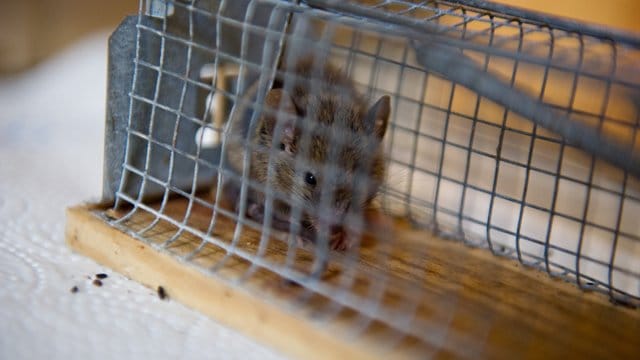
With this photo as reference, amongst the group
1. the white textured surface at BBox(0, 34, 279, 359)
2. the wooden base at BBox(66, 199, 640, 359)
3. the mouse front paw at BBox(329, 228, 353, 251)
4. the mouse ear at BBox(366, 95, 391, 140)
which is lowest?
the white textured surface at BBox(0, 34, 279, 359)

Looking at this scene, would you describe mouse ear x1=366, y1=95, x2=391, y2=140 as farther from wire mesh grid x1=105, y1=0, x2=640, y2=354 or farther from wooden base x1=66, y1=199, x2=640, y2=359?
wooden base x1=66, y1=199, x2=640, y2=359

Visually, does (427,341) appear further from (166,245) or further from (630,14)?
(630,14)

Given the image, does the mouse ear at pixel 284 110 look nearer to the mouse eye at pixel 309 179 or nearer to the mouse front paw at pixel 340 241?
the mouse eye at pixel 309 179

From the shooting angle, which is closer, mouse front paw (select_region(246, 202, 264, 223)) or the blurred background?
mouse front paw (select_region(246, 202, 264, 223))

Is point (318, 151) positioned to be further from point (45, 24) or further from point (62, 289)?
point (45, 24)

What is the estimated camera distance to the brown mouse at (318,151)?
1.76 metres

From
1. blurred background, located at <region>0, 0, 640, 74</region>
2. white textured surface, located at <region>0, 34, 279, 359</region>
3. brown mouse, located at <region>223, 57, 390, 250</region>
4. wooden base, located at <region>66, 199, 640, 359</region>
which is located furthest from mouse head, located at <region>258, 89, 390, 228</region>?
blurred background, located at <region>0, 0, 640, 74</region>

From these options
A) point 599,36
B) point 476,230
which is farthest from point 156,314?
point 476,230

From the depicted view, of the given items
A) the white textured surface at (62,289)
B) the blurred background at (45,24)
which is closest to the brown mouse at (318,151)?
the white textured surface at (62,289)

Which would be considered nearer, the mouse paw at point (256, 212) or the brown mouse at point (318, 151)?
the brown mouse at point (318, 151)

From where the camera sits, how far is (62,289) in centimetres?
163

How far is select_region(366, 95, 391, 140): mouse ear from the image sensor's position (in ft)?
6.22

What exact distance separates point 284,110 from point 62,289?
1.95 feet

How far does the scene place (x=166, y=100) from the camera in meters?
1.84
